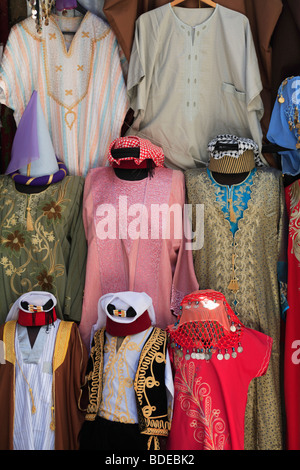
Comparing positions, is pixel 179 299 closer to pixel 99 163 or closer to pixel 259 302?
pixel 259 302

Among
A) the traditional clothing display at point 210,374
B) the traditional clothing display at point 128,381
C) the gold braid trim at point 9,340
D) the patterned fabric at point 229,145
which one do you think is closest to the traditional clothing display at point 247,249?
the patterned fabric at point 229,145

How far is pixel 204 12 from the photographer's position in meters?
3.61

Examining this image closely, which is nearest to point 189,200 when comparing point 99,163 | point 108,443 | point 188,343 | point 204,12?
point 99,163

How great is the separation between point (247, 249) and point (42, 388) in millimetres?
1304

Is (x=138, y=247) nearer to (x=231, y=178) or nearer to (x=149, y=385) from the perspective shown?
(x=231, y=178)

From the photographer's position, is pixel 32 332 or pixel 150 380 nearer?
pixel 150 380

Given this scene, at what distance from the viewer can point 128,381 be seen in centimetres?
291

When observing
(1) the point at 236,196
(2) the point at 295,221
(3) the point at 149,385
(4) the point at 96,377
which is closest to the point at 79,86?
(1) the point at 236,196

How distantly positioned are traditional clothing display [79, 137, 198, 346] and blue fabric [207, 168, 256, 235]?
23 centimetres

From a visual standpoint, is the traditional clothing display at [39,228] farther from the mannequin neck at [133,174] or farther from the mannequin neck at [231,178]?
the mannequin neck at [231,178]

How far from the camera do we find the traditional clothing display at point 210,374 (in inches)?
113

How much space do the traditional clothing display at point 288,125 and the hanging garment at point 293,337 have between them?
6.7 inches
